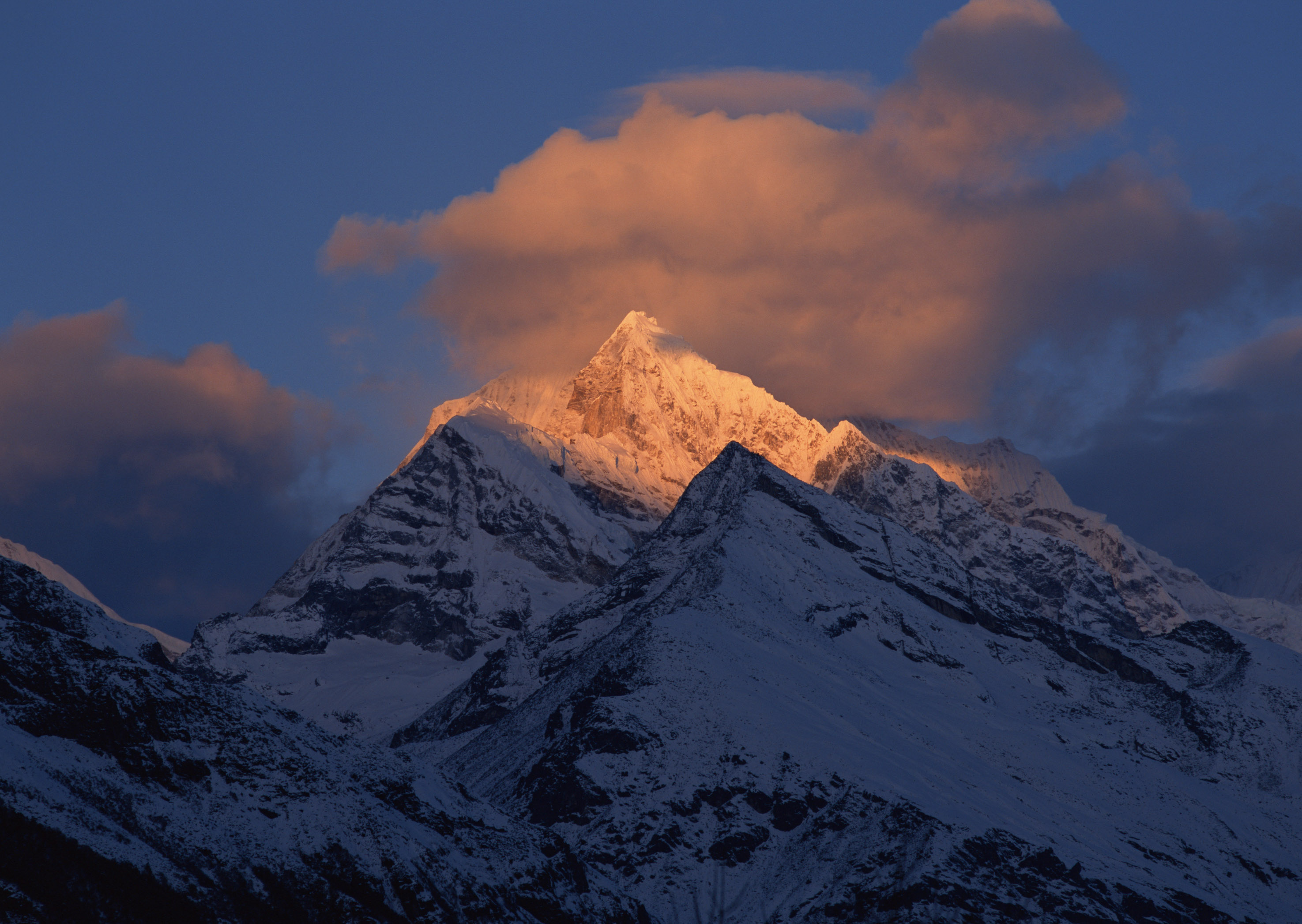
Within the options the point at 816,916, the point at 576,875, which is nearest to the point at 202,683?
the point at 576,875

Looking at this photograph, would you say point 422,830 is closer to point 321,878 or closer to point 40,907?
point 321,878

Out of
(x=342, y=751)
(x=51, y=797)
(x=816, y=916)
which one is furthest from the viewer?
(x=816, y=916)

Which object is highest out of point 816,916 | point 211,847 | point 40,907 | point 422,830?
point 816,916

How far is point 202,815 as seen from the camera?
456 ft

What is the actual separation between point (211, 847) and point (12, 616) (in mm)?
32805

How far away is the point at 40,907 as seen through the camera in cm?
11856

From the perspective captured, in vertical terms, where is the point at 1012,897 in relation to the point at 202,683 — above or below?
above

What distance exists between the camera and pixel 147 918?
125438mm

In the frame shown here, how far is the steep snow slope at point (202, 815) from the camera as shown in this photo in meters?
124

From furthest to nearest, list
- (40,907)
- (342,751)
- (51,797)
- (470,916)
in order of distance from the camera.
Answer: (342,751)
(470,916)
(51,797)
(40,907)

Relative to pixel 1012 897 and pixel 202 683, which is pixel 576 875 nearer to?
pixel 202 683

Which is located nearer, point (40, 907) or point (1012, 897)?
point (40, 907)

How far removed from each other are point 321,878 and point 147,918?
17023 millimetres

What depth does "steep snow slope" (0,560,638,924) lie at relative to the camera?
12438 cm
